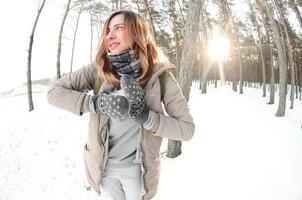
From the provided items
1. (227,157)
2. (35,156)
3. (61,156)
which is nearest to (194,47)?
(227,157)

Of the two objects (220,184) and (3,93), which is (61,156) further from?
(3,93)

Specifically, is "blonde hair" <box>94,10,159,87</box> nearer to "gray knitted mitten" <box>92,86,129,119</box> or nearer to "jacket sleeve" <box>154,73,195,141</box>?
"jacket sleeve" <box>154,73,195,141</box>

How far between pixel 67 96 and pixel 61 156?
8.43 meters

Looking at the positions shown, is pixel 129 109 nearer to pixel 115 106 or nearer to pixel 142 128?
pixel 115 106

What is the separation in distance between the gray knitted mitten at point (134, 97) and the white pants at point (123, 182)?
479 millimetres

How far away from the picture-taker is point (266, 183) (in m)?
5.69

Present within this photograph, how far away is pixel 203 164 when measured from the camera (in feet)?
21.3

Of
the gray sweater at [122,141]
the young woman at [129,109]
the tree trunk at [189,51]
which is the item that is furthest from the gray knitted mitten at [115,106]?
the tree trunk at [189,51]

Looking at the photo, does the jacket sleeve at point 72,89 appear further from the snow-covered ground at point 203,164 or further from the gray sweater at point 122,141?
the snow-covered ground at point 203,164

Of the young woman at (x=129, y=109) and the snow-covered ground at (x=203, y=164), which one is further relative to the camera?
the snow-covered ground at (x=203, y=164)

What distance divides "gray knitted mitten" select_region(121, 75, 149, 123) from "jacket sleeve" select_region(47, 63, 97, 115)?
0.38 m

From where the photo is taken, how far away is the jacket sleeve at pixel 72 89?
2.31 metres

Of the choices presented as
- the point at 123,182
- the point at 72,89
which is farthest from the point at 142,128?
the point at 72,89

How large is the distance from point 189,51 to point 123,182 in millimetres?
4957
